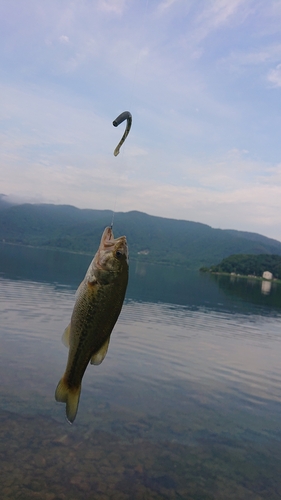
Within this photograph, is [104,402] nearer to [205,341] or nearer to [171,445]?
[171,445]

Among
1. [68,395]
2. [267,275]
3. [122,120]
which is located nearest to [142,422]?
[68,395]

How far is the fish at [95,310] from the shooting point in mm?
Answer: 4145

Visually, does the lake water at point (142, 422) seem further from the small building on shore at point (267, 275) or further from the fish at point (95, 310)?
the small building on shore at point (267, 275)

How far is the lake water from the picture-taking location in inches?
412

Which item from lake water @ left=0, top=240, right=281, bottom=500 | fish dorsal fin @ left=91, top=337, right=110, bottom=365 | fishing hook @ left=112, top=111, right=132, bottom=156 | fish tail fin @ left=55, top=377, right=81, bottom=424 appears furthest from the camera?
lake water @ left=0, top=240, right=281, bottom=500

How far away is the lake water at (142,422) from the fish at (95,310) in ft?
20.5

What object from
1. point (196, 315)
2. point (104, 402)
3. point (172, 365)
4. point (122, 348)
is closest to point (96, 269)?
point (104, 402)

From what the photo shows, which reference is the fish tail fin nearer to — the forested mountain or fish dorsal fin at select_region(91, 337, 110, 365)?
fish dorsal fin at select_region(91, 337, 110, 365)

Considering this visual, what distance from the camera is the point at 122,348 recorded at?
958 inches

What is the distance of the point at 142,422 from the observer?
46.0ft

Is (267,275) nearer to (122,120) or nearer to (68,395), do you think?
(68,395)

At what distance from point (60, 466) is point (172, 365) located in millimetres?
12161

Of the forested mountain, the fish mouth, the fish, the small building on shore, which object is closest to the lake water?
the fish

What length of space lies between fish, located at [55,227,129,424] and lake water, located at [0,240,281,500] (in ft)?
20.5
